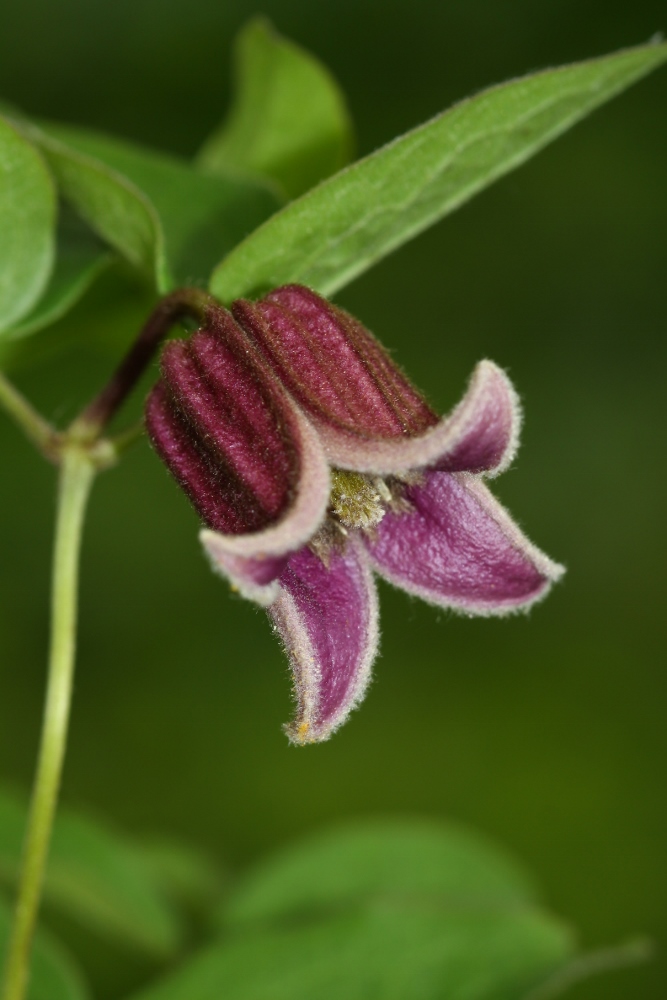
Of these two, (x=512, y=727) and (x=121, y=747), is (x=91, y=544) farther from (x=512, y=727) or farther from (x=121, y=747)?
(x=512, y=727)

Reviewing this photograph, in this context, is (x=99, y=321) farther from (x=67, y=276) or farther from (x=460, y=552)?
(x=460, y=552)

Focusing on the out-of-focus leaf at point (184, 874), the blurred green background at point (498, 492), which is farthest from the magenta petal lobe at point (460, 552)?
the blurred green background at point (498, 492)

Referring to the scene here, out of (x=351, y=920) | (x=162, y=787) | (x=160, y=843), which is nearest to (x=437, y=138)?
(x=351, y=920)

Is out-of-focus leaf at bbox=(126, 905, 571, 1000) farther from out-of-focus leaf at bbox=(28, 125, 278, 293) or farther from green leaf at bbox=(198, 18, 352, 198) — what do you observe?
green leaf at bbox=(198, 18, 352, 198)

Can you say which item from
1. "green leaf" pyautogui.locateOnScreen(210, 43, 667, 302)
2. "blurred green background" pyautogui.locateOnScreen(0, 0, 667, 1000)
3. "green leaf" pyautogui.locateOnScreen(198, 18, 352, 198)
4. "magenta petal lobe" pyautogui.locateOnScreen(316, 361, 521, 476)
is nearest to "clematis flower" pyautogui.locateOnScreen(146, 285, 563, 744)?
"magenta petal lobe" pyautogui.locateOnScreen(316, 361, 521, 476)

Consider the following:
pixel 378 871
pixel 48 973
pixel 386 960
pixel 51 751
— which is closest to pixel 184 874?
pixel 378 871

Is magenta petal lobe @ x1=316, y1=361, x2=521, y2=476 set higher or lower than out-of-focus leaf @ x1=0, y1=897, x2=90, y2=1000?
higher
